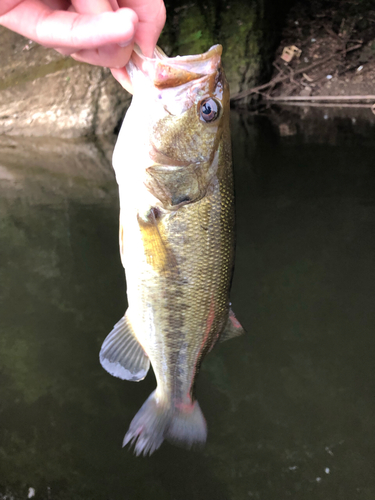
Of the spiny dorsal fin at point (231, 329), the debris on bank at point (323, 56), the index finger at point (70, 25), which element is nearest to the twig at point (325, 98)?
the debris on bank at point (323, 56)

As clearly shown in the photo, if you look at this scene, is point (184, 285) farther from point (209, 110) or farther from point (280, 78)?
point (280, 78)

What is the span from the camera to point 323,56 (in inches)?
428

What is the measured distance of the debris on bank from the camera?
10352mm

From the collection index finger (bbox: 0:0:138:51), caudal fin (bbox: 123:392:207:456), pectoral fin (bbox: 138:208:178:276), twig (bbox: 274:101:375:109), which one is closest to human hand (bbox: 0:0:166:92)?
index finger (bbox: 0:0:138:51)

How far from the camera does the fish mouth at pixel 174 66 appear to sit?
1026 millimetres

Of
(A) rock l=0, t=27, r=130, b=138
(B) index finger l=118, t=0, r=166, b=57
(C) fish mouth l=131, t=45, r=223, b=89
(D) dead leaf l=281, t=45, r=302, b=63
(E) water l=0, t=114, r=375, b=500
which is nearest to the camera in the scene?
(B) index finger l=118, t=0, r=166, b=57

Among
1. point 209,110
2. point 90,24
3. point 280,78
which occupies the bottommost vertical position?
point 280,78

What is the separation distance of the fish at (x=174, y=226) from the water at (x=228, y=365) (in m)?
1.09

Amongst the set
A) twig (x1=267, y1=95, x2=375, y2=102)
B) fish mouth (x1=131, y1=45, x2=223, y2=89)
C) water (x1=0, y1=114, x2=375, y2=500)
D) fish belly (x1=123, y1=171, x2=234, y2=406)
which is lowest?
water (x1=0, y1=114, x2=375, y2=500)

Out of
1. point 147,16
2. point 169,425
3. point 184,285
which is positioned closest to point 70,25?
point 147,16

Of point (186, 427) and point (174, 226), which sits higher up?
point (174, 226)

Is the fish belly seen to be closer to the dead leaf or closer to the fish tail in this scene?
the fish tail

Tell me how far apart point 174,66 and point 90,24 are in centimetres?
37

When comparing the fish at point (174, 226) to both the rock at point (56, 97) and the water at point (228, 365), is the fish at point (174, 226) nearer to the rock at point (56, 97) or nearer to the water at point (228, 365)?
the water at point (228, 365)
